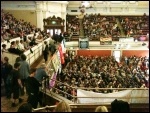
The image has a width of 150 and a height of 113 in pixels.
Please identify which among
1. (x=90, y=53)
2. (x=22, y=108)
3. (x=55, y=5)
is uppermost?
(x=55, y=5)

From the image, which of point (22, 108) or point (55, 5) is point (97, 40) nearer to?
point (55, 5)

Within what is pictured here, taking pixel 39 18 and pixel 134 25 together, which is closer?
pixel 39 18

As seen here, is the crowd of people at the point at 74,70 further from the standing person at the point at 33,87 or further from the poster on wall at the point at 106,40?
the poster on wall at the point at 106,40

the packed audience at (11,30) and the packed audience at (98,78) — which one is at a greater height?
the packed audience at (11,30)

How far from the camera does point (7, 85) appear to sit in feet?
26.9

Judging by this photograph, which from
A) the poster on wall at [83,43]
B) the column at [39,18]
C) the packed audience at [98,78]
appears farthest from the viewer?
the column at [39,18]

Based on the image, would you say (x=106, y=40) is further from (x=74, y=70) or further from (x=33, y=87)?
(x=33, y=87)

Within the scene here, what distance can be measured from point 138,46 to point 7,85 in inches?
831

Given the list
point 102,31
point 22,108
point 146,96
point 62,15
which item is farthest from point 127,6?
point 22,108

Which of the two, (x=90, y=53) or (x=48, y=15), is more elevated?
(x=48, y=15)

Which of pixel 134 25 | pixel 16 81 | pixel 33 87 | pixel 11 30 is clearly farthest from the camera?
pixel 134 25

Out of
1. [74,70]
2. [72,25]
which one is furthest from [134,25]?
[74,70]

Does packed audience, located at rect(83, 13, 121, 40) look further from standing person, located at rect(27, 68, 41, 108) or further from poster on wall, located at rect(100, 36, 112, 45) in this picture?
standing person, located at rect(27, 68, 41, 108)

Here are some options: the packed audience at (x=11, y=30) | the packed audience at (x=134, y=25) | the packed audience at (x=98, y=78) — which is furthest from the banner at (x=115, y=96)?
the packed audience at (x=134, y=25)
